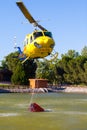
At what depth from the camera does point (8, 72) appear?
472 ft

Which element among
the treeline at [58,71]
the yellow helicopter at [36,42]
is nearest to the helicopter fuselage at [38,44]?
the yellow helicopter at [36,42]

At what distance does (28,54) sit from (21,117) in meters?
11.8

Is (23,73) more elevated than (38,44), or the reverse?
(23,73)

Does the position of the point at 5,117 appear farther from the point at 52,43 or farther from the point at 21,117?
the point at 52,43

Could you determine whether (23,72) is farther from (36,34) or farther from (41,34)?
(36,34)

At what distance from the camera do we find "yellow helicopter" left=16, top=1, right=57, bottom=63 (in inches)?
1225

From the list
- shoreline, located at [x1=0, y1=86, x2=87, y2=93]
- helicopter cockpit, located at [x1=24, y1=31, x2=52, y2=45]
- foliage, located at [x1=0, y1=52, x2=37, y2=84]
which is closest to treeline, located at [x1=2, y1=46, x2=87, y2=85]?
foliage, located at [x1=0, y1=52, x2=37, y2=84]

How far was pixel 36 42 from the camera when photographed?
3334 cm

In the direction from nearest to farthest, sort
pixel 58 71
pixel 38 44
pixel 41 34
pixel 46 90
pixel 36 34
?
pixel 38 44, pixel 36 34, pixel 41 34, pixel 46 90, pixel 58 71

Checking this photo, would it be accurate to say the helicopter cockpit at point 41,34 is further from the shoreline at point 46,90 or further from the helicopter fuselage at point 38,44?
the shoreline at point 46,90

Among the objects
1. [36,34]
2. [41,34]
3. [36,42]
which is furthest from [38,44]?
[41,34]

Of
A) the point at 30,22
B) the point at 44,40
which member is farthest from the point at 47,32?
the point at 30,22

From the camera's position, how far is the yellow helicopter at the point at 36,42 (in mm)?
31125

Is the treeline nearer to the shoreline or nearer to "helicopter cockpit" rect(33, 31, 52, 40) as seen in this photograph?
the shoreline
